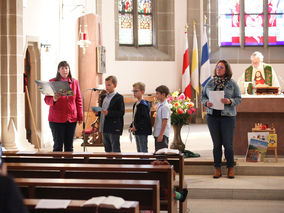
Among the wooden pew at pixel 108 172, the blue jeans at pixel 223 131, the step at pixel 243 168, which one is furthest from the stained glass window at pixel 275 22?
the wooden pew at pixel 108 172

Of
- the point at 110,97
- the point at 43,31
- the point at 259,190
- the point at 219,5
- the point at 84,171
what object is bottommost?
the point at 259,190

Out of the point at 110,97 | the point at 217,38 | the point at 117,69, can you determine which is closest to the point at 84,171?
the point at 110,97

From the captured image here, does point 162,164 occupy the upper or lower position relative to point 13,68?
lower

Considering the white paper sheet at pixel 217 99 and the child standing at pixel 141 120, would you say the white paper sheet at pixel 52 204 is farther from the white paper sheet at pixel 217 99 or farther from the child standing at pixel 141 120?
the white paper sheet at pixel 217 99

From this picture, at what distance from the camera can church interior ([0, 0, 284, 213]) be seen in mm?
5383

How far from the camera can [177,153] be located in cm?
509

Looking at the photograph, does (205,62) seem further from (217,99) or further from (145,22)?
(217,99)

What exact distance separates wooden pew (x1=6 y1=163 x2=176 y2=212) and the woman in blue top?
2.63 metres

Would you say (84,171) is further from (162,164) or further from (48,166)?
(162,164)

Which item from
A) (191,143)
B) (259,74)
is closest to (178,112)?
(259,74)

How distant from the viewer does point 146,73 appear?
49.5 feet

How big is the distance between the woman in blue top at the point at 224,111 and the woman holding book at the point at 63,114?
1659mm

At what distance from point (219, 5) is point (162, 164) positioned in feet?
40.4

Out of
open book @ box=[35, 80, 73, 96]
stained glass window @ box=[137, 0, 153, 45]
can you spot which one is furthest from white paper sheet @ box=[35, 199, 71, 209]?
stained glass window @ box=[137, 0, 153, 45]
